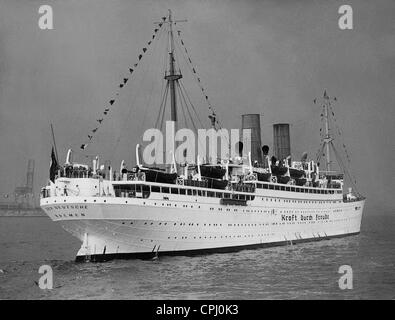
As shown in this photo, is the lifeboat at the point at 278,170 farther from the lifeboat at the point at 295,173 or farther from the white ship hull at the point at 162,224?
the white ship hull at the point at 162,224

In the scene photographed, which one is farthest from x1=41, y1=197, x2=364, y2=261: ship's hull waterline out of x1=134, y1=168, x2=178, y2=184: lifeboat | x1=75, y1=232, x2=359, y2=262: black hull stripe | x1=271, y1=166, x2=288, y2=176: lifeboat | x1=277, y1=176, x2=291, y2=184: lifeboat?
x1=271, y1=166, x2=288, y2=176: lifeboat

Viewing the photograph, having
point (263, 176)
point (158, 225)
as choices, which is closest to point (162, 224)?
point (158, 225)

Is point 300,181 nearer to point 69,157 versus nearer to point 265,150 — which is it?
point 265,150

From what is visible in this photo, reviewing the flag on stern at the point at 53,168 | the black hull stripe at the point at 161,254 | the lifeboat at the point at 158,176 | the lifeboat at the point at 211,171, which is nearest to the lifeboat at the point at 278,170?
the black hull stripe at the point at 161,254

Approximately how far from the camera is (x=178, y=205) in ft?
109

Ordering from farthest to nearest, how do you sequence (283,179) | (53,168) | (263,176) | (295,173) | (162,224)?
(295,173)
(283,179)
(263,176)
(53,168)
(162,224)

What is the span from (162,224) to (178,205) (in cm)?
205

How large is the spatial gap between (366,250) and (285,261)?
1178cm

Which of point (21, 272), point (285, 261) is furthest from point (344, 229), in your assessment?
point (21, 272)

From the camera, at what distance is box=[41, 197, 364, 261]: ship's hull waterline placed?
98.0 feet

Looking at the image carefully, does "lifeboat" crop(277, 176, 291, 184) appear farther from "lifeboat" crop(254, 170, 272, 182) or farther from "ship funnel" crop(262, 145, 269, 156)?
"ship funnel" crop(262, 145, 269, 156)

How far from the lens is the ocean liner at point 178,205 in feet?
99.7

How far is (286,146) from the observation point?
5662 cm
